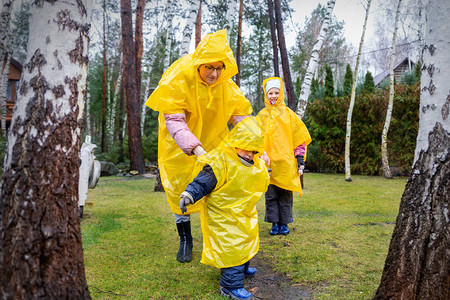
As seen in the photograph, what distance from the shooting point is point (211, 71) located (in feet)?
9.41

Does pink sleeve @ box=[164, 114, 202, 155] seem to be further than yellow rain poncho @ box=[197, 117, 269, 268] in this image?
Yes

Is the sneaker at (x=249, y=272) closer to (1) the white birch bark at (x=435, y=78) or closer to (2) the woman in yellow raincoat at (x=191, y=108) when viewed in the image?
(2) the woman in yellow raincoat at (x=191, y=108)

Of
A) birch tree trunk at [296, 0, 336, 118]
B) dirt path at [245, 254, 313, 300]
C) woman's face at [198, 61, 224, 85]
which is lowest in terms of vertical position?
dirt path at [245, 254, 313, 300]

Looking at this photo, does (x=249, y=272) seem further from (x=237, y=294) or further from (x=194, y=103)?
(x=194, y=103)

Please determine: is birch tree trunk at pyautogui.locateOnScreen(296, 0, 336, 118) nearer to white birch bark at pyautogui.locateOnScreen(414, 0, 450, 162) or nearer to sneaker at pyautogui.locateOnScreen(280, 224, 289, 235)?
sneaker at pyautogui.locateOnScreen(280, 224, 289, 235)

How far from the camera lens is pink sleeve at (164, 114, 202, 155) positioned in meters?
2.62

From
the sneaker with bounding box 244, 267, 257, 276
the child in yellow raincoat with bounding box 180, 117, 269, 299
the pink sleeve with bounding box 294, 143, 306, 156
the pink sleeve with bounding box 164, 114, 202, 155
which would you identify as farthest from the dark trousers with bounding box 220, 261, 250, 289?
the pink sleeve with bounding box 294, 143, 306, 156

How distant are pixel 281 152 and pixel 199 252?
1.60m

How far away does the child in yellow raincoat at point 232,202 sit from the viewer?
2.41 m

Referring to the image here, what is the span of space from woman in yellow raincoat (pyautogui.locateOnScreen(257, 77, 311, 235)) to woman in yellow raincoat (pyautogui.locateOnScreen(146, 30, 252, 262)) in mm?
974

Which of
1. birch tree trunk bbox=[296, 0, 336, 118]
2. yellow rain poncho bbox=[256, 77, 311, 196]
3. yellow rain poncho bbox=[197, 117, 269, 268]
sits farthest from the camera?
birch tree trunk bbox=[296, 0, 336, 118]

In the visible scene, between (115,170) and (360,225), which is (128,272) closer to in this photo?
(360,225)

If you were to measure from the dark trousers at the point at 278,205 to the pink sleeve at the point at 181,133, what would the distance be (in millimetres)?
1875

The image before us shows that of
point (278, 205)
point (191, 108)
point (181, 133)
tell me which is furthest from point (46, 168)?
point (278, 205)
